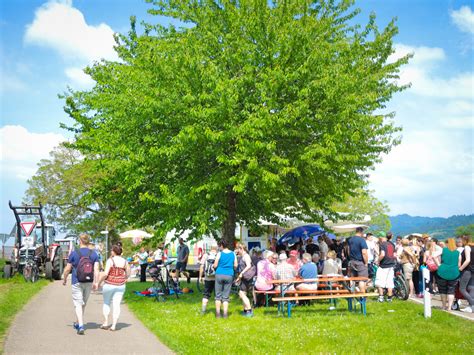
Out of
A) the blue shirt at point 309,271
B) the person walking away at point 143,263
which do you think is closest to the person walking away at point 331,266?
the blue shirt at point 309,271

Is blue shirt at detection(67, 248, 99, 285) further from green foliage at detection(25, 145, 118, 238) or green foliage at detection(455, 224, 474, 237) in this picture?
green foliage at detection(25, 145, 118, 238)

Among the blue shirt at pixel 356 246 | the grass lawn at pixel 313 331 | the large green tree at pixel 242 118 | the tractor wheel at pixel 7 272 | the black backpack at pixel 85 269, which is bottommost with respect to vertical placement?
the grass lawn at pixel 313 331

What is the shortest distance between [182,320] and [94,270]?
8.01 ft

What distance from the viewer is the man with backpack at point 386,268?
50.4ft

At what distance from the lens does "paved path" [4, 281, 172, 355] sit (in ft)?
29.9

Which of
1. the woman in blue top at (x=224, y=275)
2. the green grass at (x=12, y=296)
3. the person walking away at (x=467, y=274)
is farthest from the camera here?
the person walking away at (x=467, y=274)

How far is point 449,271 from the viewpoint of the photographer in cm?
1349

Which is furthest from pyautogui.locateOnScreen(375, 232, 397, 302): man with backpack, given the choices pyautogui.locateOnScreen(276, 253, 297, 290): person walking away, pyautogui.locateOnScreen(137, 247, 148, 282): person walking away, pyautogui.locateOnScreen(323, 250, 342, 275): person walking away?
pyautogui.locateOnScreen(137, 247, 148, 282): person walking away

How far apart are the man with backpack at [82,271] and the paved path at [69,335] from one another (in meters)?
0.68

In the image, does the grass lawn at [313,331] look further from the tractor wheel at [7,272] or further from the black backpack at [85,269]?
the tractor wheel at [7,272]

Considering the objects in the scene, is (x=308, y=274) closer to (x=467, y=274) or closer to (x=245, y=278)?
(x=245, y=278)

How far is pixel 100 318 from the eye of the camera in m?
13.0

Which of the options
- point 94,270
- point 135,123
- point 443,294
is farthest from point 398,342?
point 135,123

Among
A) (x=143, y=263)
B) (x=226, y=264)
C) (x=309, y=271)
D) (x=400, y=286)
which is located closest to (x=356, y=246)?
(x=309, y=271)
